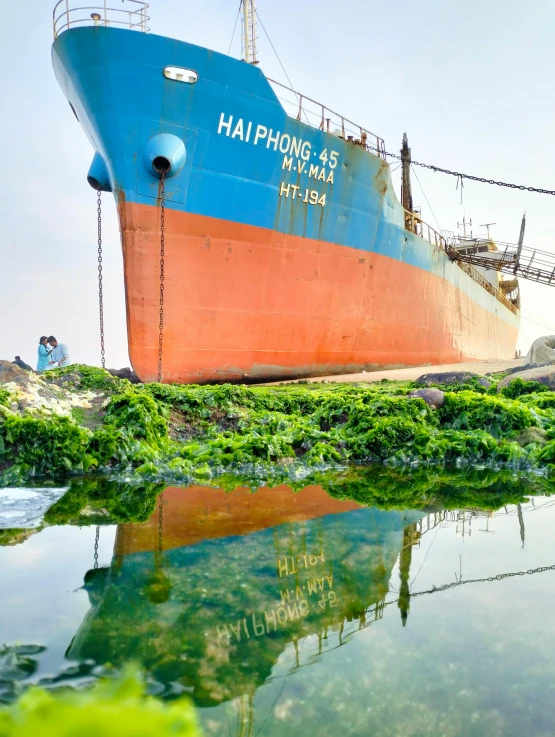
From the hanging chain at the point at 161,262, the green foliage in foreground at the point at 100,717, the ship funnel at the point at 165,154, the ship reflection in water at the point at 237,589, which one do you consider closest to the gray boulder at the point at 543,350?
the hanging chain at the point at 161,262

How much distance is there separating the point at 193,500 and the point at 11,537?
1.32 metres

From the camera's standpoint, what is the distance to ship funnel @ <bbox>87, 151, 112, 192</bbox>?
11.2 meters

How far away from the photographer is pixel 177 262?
10078 millimetres

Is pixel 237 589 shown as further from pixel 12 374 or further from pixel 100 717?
pixel 12 374

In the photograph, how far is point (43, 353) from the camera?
37.5 ft

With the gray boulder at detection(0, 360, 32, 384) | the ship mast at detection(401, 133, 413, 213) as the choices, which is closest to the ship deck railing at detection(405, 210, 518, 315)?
the ship mast at detection(401, 133, 413, 213)

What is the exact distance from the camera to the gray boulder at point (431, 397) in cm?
701

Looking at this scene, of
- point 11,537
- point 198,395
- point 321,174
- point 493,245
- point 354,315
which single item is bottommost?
point 11,537

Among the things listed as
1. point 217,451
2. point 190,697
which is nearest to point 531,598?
point 190,697

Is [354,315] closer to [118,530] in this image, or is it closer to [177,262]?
[177,262]

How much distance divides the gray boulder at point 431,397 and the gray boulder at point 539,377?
79.5 inches

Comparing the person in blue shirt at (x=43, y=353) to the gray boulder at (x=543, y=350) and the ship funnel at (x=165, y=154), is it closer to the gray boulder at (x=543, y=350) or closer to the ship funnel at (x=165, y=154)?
the ship funnel at (x=165, y=154)

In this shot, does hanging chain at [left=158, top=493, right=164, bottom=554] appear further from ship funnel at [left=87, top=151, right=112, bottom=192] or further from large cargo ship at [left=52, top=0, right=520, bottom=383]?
ship funnel at [left=87, top=151, right=112, bottom=192]

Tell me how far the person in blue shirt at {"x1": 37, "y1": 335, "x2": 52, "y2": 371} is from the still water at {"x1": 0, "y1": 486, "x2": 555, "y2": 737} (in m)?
8.70
